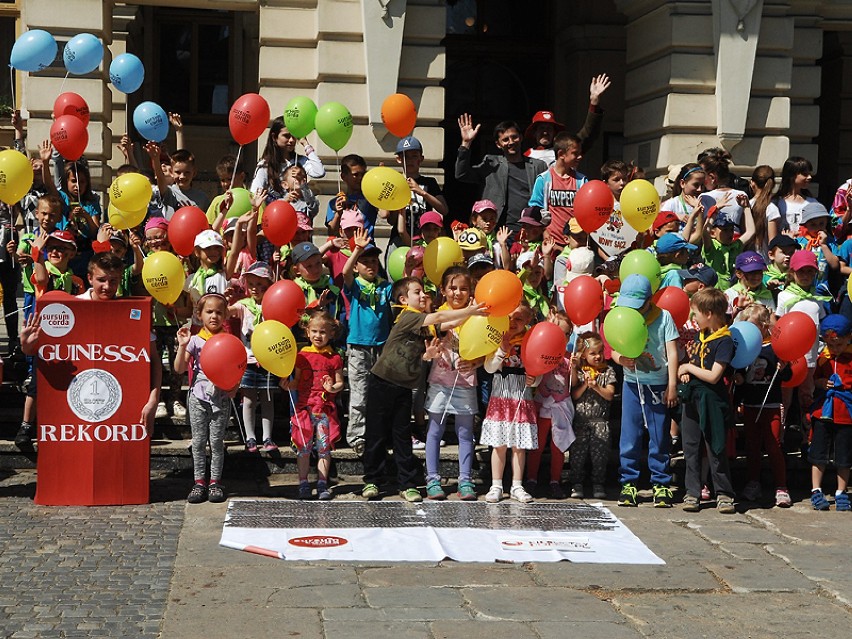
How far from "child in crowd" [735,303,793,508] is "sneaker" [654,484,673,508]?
0.73m

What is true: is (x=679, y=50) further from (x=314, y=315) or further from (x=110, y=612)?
(x=110, y=612)

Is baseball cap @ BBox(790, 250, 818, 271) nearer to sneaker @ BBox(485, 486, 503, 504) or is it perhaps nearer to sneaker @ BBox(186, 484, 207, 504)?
sneaker @ BBox(485, 486, 503, 504)

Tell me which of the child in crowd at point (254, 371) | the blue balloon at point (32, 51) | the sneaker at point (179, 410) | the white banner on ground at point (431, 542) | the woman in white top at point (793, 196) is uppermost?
the blue balloon at point (32, 51)

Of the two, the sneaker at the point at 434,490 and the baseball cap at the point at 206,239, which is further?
the baseball cap at the point at 206,239

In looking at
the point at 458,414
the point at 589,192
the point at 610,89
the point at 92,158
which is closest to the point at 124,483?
the point at 458,414

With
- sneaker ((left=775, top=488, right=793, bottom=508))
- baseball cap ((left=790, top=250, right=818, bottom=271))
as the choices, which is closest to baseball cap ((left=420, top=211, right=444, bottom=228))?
baseball cap ((left=790, top=250, right=818, bottom=271))

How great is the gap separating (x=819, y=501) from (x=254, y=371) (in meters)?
4.28

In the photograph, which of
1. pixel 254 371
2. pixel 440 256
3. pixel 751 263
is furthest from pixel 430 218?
pixel 751 263

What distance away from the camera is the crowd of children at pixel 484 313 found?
30.7ft

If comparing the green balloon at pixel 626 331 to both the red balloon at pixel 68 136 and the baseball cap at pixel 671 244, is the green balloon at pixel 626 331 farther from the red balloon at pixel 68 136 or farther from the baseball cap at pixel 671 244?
the red balloon at pixel 68 136

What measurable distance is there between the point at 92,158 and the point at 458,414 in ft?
18.9

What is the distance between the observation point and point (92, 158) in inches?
523

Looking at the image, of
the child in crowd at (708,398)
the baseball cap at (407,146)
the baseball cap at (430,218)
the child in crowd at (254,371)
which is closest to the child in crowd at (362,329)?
the baseball cap at (430,218)

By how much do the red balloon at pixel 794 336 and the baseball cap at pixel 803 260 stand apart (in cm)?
70
